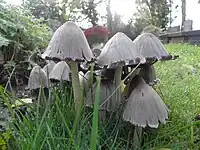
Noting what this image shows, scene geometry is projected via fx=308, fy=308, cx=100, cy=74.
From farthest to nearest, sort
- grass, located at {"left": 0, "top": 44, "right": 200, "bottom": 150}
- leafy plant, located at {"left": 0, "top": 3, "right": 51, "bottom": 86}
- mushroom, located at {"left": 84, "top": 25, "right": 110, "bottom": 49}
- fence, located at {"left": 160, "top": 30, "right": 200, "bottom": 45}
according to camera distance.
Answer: fence, located at {"left": 160, "top": 30, "right": 200, "bottom": 45}
mushroom, located at {"left": 84, "top": 25, "right": 110, "bottom": 49}
leafy plant, located at {"left": 0, "top": 3, "right": 51, "bottom": 86}
grass, located at {"left": 0, "top": 44, "right": 200, "bottom": 150}

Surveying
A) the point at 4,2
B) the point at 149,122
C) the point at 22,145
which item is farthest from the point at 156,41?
the point at 4,2

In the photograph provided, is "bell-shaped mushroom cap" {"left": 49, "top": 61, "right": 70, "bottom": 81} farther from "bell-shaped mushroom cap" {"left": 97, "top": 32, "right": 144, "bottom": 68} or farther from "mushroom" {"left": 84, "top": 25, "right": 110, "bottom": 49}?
"mushroom" {"left": 84, "top": 25, "right": 110, "bottom": 49}

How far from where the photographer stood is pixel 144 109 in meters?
0.93

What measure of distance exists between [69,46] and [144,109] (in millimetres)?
294

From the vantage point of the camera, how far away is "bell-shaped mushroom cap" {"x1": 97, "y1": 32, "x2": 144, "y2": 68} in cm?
92

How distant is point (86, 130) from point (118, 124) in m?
0.11

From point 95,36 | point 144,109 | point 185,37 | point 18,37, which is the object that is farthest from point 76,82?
point 185,37

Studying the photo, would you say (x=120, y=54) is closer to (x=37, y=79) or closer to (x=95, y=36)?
(x=37, y=79)

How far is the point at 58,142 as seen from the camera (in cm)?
84

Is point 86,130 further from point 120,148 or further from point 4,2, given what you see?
point 4,2

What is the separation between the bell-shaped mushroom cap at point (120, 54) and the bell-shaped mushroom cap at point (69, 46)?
49 millimetres

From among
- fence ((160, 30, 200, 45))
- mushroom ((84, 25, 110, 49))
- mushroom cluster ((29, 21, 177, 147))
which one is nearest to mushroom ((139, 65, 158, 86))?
mushroom cluster ((29, 21, 177, 147))

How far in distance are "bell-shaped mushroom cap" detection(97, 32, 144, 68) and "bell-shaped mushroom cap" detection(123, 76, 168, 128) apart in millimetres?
98

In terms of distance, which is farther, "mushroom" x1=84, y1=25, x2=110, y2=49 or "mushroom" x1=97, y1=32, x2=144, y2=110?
"mushroom" x1=84, y1=25, x2=110, y2=49
